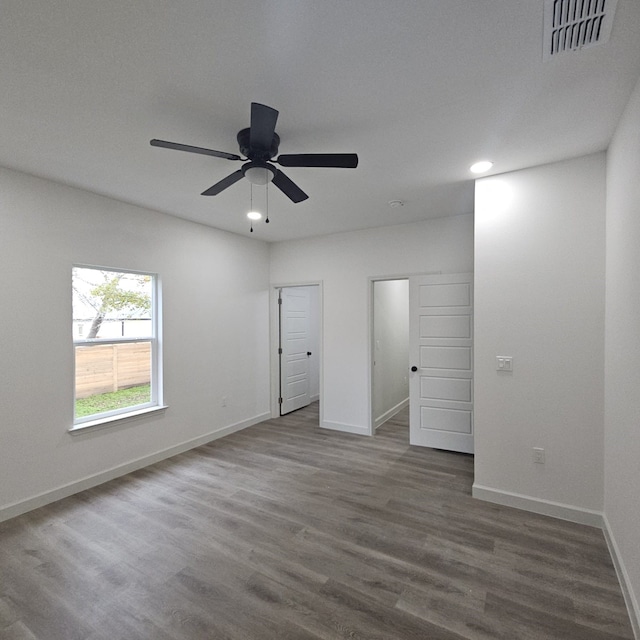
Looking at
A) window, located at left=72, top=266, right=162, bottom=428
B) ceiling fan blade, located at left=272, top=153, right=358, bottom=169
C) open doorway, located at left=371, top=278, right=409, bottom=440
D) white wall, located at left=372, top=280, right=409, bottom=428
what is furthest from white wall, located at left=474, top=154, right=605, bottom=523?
window, located at left=72, top=266, right=162, bottom=428

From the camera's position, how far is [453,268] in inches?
162

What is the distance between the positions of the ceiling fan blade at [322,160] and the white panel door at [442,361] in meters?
2.56

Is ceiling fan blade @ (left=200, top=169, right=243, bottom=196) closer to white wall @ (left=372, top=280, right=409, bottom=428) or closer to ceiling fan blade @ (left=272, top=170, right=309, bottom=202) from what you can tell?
ceiling fan blade @ (left=272, top=170, right=309, bottom=202)

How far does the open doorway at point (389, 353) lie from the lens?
4859 mm

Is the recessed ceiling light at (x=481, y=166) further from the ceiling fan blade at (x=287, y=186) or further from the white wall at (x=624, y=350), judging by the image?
the ceiling fan blade at (x=287, y=186)

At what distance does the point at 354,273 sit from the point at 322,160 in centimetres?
283

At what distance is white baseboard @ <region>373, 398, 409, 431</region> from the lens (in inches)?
194

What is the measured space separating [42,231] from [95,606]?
282 centimetres

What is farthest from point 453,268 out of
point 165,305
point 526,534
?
point 165,305

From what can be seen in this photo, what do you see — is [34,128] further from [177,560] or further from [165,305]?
[177,560]

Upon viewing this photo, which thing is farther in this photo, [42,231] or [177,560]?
[42,231]

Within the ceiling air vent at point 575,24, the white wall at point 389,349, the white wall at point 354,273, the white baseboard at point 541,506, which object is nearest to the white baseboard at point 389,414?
the white wall at point 389,349

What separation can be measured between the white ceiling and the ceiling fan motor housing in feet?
0.24

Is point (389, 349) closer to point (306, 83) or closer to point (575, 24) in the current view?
point (306, 83)
